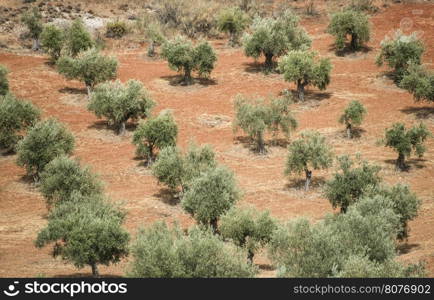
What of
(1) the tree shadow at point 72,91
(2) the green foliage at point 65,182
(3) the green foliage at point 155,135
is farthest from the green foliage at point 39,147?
(1) the tree shadow at point 72,91

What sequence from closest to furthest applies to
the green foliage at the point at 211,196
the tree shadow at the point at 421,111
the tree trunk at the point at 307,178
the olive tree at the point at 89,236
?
the olive tree at the point at 89,236
the green foliage at the point at 211,196
the tree trunk at the point at 307,178
the tree shadow at the point at 421,111

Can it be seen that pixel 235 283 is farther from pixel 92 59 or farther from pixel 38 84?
pixel 38 84

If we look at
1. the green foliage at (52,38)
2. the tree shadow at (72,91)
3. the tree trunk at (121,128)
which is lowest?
the tree trunk at (121,128)

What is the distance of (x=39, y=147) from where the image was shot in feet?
194

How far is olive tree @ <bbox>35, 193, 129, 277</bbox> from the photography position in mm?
38531

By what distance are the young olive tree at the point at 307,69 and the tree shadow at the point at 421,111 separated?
9579 mm

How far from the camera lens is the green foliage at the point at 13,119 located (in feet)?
215

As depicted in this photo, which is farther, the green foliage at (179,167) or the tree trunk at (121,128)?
the tree trunk at (121,128)

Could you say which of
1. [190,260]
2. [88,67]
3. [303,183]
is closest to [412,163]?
[303,183]

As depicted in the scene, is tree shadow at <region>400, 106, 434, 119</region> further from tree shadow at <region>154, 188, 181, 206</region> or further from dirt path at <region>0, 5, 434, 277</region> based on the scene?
tree shadow at <region>154, 188, 181, 206</region>

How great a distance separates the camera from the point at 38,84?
85500mm

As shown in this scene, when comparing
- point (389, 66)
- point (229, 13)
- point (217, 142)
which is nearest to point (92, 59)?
point (217, 142)

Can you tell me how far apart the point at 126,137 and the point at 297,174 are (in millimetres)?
20008

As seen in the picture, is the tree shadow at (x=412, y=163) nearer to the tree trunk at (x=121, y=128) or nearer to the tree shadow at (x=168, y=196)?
the tree shadow at (x=168, y=196)
